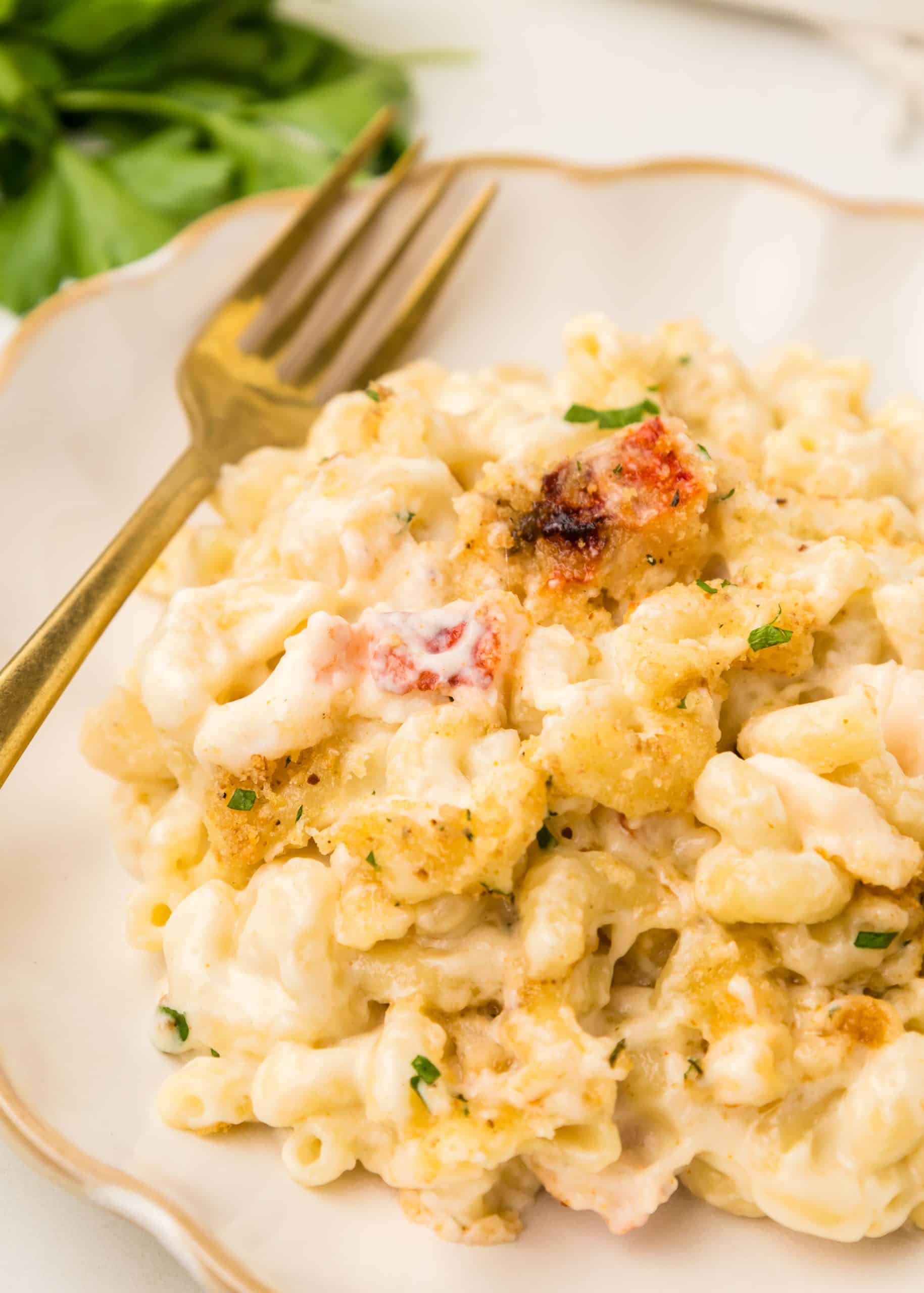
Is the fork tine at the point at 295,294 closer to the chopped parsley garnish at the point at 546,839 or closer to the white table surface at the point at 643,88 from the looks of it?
the white table surface at the point at 643,88

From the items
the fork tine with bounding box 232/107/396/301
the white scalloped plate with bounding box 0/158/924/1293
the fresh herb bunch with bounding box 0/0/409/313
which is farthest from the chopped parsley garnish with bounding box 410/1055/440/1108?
the fresh herb bunch with bounding box 0/0/409/313

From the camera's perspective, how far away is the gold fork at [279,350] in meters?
2.29

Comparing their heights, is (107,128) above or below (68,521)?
above

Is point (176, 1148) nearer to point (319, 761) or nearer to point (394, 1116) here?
point (394, 1116)

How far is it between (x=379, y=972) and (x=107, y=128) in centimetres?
268

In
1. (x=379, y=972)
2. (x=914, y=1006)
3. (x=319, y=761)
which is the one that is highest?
(x=319, y=761)

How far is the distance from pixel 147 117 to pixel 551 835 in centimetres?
261

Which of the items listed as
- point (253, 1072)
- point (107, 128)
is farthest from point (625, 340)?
point (107, 128)

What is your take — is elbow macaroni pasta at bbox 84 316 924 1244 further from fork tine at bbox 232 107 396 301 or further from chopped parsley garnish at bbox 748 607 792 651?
fork tine at bbox 232 107 396 301

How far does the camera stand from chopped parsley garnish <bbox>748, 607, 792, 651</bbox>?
1839 millimetres

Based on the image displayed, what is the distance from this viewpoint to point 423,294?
2967 millimetres

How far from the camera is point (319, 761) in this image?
190 centimetres

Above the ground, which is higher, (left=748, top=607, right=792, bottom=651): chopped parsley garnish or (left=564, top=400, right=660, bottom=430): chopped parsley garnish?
(left=564, top=400, right=660, bottom=430): chopped parsley garnish

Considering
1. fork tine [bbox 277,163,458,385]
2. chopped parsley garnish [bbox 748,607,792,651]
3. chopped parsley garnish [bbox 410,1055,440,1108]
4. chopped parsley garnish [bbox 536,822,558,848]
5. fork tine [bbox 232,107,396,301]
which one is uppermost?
fork tine [bbox 232,107,396,301]
